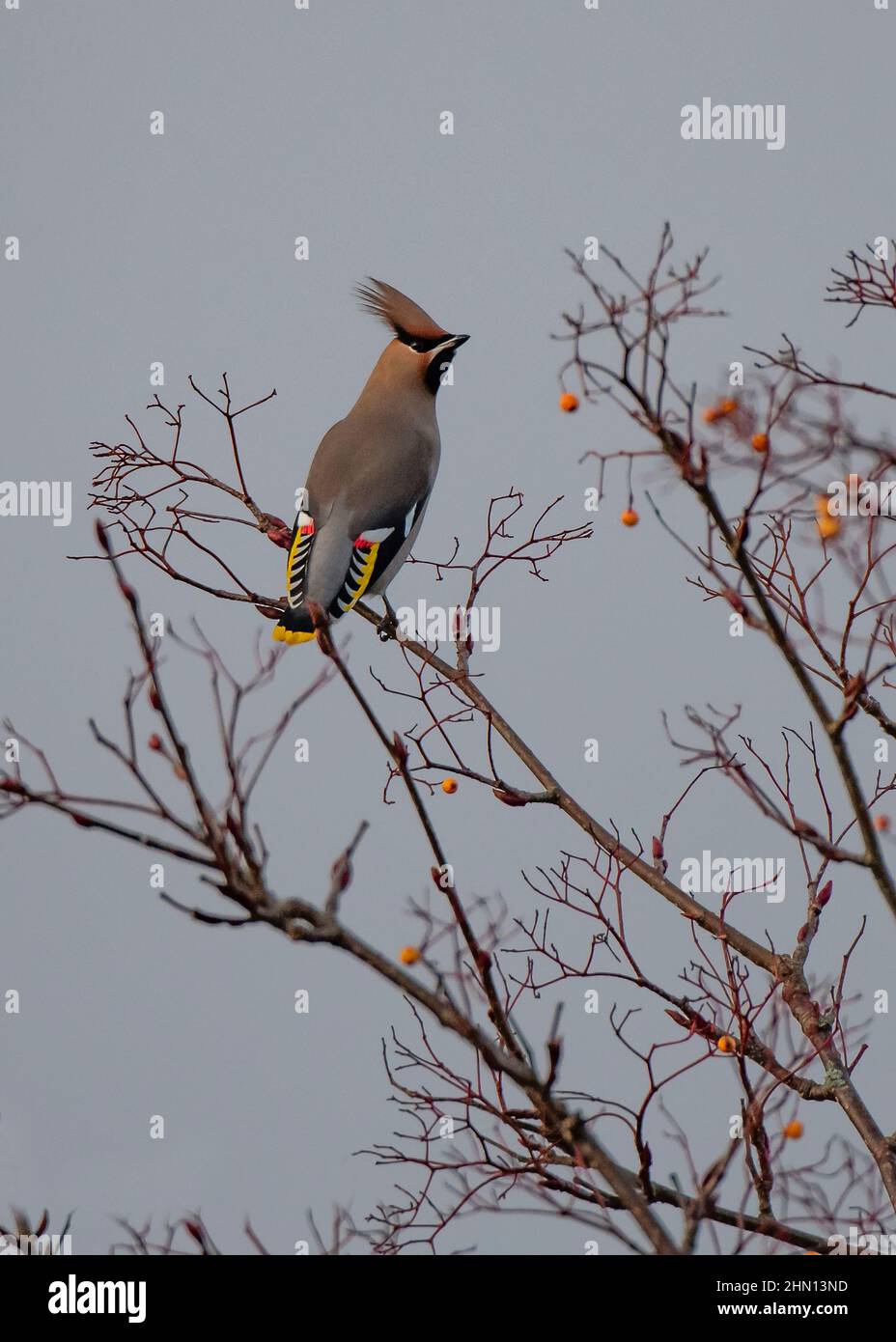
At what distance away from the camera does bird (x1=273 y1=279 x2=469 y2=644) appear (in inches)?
153

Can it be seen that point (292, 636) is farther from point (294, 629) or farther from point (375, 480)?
point (375, 480)

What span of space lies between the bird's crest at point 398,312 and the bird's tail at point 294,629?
167 cm

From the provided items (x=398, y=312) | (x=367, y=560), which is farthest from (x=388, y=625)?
(x=398, y=312)

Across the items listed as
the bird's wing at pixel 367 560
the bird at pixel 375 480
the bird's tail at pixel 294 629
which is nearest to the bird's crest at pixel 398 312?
the bird at pixel 375 480

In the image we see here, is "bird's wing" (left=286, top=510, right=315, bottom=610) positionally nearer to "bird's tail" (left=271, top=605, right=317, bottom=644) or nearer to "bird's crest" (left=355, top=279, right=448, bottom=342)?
"bird's tail" (left=271, top=605, right=317, bottom=644)

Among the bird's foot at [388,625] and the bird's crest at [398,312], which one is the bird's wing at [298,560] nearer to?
the bird's foot at [388,625]

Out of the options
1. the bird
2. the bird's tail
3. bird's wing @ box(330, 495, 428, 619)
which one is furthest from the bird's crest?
the bird's tail

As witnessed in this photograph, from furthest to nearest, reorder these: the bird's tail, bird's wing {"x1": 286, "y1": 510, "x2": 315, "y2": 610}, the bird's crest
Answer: the bird's crest → bird's wing {"x1": 286, "y1": 510, "x2": 315, "y2": 610} → the bird's tail

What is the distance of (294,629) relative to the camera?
3.62 m

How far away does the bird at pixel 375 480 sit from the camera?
153 inches

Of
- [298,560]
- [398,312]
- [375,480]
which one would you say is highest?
[398,312]

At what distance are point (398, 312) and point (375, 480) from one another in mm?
940

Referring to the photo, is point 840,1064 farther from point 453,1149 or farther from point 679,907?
point 453,1149
